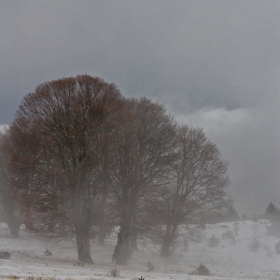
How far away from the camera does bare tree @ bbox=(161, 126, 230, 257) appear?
81.9 feet

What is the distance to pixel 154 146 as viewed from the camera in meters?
19.7

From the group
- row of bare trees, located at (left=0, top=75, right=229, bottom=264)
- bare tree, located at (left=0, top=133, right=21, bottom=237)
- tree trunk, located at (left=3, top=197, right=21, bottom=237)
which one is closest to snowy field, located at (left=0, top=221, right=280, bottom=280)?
tree trunk, located at (left=3, top=197, right=21, bottom=237)

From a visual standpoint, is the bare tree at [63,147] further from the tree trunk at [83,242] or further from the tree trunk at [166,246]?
the tree trunk at [166,246]

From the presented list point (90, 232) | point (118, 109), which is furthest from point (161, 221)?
point (118, 109)

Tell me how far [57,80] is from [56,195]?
586 centimetres

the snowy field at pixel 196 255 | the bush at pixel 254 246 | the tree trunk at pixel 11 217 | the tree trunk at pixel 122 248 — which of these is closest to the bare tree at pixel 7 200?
the tree trunk at pixel 11 217

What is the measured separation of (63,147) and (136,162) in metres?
4.01

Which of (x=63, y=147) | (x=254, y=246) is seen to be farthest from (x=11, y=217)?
(x=254, y=246)

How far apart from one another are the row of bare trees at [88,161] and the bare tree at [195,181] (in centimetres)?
454

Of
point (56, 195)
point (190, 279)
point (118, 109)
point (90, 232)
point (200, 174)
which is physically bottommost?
point (190, 279)

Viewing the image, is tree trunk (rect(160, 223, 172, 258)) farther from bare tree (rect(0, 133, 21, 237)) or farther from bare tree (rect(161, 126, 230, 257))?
bare tree (rect(0, 133, 21, 237))

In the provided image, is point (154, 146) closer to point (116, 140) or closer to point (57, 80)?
point (116, 140)

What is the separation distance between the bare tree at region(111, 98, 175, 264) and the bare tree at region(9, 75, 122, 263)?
1218 millimetres

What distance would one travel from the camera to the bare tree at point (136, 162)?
18.8m
